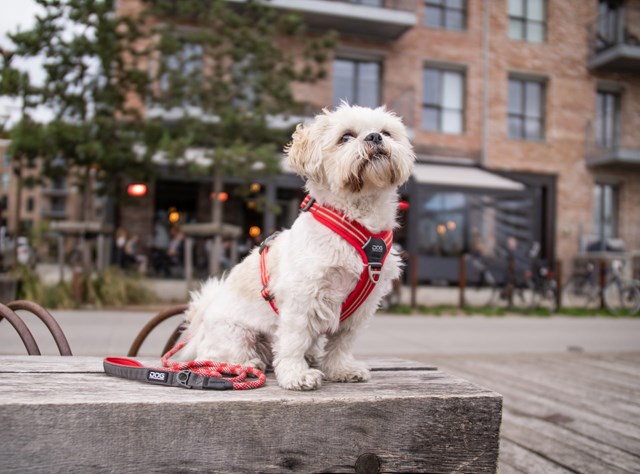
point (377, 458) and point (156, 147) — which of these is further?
point (156, 147)

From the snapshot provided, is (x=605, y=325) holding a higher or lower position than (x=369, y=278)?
lower

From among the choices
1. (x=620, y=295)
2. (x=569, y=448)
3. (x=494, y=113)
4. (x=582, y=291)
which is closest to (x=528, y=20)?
(x=494, y=113)

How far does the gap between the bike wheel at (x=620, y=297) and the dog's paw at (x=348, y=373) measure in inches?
546

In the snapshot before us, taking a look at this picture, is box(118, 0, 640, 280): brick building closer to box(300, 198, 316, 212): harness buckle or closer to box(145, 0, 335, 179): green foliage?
box(145, 0, 335, 179): green foliage

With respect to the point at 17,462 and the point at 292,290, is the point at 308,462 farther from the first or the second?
the point at 17,462

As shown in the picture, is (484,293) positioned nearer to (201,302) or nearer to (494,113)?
(494,113)

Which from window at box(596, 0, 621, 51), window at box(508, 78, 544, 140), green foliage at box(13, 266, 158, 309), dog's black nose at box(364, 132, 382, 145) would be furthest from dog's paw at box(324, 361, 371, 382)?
window at box(596, 0, 621, 51)

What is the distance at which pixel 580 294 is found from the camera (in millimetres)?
15422

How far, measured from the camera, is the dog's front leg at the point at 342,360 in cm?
210

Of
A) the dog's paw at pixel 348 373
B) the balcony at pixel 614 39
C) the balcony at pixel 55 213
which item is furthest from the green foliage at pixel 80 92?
the balcony at pixel 55 213

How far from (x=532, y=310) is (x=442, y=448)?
1222 centimetres

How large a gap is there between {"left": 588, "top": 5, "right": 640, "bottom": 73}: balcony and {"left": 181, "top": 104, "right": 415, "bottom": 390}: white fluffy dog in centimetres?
2101

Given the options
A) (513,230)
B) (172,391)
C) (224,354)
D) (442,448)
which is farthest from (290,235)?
(513,230)

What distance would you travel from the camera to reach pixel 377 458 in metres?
1.73
